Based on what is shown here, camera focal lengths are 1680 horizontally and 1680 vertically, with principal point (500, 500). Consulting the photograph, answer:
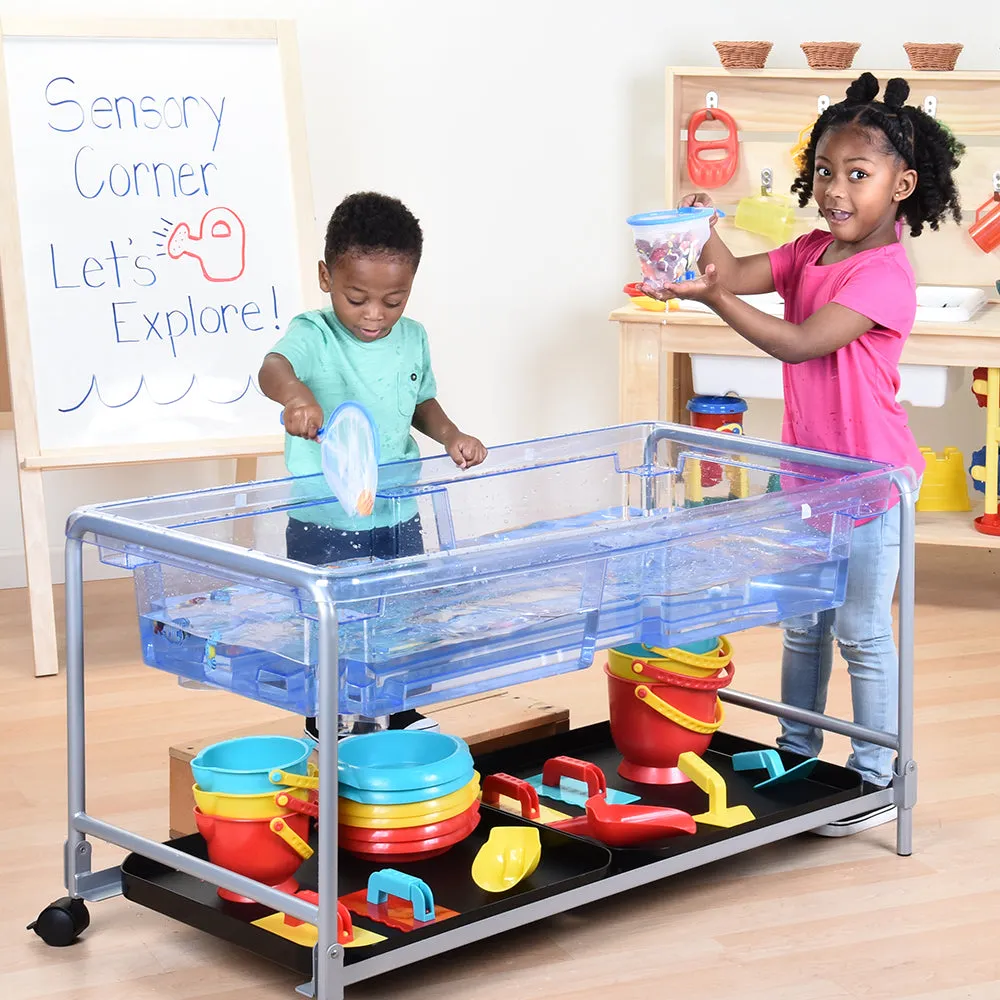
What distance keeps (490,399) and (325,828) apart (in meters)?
2.41

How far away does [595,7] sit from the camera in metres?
3.97

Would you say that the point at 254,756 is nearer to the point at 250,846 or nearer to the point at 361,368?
the point at 250,846

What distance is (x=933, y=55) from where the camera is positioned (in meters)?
3.71

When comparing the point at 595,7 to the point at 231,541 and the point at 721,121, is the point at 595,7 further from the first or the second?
the point at 231,541

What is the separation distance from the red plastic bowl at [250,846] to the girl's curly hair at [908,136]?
1221 millimetres

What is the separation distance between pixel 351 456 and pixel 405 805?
0.43 metres

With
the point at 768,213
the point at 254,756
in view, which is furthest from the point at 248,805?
the point at 768,213

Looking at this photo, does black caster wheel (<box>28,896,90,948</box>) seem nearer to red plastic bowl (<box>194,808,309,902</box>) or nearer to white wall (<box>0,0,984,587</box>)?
red plastic bowl (<box>194,808,309,902</box>)

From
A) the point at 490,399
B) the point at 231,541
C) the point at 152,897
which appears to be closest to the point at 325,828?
the point at 152,897

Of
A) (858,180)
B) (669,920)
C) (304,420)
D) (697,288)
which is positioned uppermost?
(858,180)

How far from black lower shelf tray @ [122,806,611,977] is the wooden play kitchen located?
1.65 meters

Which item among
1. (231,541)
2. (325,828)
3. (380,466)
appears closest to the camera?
(325,828)

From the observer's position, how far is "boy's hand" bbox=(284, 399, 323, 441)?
2053mm

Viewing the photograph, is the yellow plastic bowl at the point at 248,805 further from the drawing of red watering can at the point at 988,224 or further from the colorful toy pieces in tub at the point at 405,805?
the drawing of red watering can at the point at 988,224
